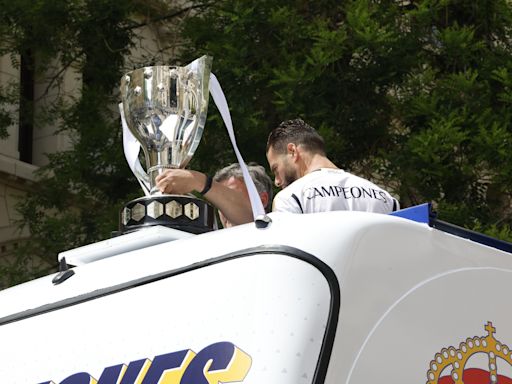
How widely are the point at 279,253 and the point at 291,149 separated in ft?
7.19

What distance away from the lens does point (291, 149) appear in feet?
16.6

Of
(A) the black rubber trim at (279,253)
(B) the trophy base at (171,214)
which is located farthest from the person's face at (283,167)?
(A) the black rubber trim at (279,253)

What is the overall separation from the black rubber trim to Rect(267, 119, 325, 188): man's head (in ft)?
6.51

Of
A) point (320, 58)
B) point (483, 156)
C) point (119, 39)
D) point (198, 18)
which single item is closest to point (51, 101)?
point (119, 39)

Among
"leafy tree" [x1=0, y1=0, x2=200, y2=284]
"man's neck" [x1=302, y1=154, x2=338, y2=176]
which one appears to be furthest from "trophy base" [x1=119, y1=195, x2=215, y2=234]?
"leafy tree" [x1=0, y1=0, x2=200, y2=284]

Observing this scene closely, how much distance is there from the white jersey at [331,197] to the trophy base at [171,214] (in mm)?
453

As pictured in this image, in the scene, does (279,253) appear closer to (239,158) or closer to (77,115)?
(239,158)

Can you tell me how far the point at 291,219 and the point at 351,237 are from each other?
0.18 m

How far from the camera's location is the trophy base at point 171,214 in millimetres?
3717

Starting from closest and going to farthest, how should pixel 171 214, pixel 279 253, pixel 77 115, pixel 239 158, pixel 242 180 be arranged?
pixel 279 253, pixel 239 158, pixel 171 214, pixel 242 180, pixel 77 115

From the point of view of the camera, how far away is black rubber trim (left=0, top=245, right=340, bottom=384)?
2.74 m

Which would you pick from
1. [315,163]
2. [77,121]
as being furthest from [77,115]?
[315,163]

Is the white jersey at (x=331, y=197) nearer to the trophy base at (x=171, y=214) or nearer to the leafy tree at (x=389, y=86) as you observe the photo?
the trophy base at (x=171, y=214)

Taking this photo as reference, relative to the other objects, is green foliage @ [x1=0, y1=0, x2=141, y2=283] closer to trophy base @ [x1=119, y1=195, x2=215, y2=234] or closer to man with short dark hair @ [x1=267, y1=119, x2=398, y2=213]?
man with short dark hair @ [x1=267, y1=119, x2=398, y2=213]
